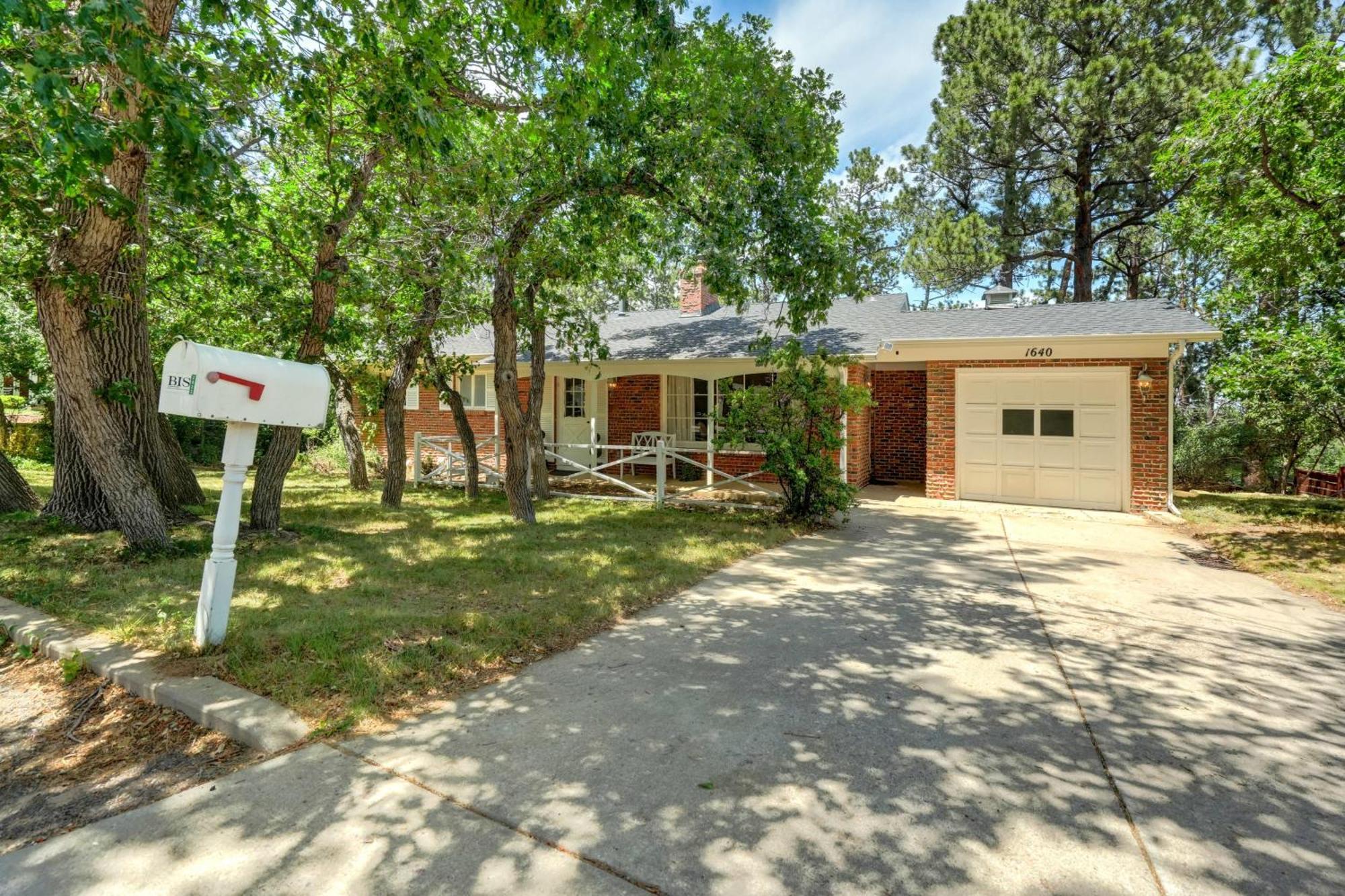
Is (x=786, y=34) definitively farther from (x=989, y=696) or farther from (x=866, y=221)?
(x=989, y=696)

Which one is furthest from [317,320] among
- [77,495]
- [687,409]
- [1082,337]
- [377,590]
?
[1082,337]

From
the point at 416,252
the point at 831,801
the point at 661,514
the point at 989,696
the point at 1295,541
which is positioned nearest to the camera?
the point at 831,801

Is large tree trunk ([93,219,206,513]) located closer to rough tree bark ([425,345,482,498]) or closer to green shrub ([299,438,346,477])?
rough tree bark ([425,345,482,498])

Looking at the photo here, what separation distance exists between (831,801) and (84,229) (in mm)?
6864

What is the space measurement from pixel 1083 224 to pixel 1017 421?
1108cm

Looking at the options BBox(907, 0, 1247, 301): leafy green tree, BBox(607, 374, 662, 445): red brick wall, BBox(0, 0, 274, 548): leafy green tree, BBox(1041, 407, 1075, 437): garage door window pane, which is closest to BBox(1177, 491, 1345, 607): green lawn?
BBox(1041, 407, 1075, 437): garage door window pane

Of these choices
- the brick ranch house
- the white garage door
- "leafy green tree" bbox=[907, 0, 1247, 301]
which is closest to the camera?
the brick ranch house

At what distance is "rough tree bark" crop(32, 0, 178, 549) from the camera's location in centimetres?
531

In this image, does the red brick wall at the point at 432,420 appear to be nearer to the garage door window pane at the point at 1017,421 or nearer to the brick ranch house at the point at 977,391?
the brick ranch house at the point at 977,391

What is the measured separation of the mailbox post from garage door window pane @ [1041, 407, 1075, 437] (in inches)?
422

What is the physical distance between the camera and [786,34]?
8812 mm

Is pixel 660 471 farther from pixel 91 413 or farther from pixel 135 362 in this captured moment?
pixel 91 413

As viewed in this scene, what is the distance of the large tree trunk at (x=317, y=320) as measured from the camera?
22.9 feet

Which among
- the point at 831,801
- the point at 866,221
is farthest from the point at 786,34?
the point at 831,801
